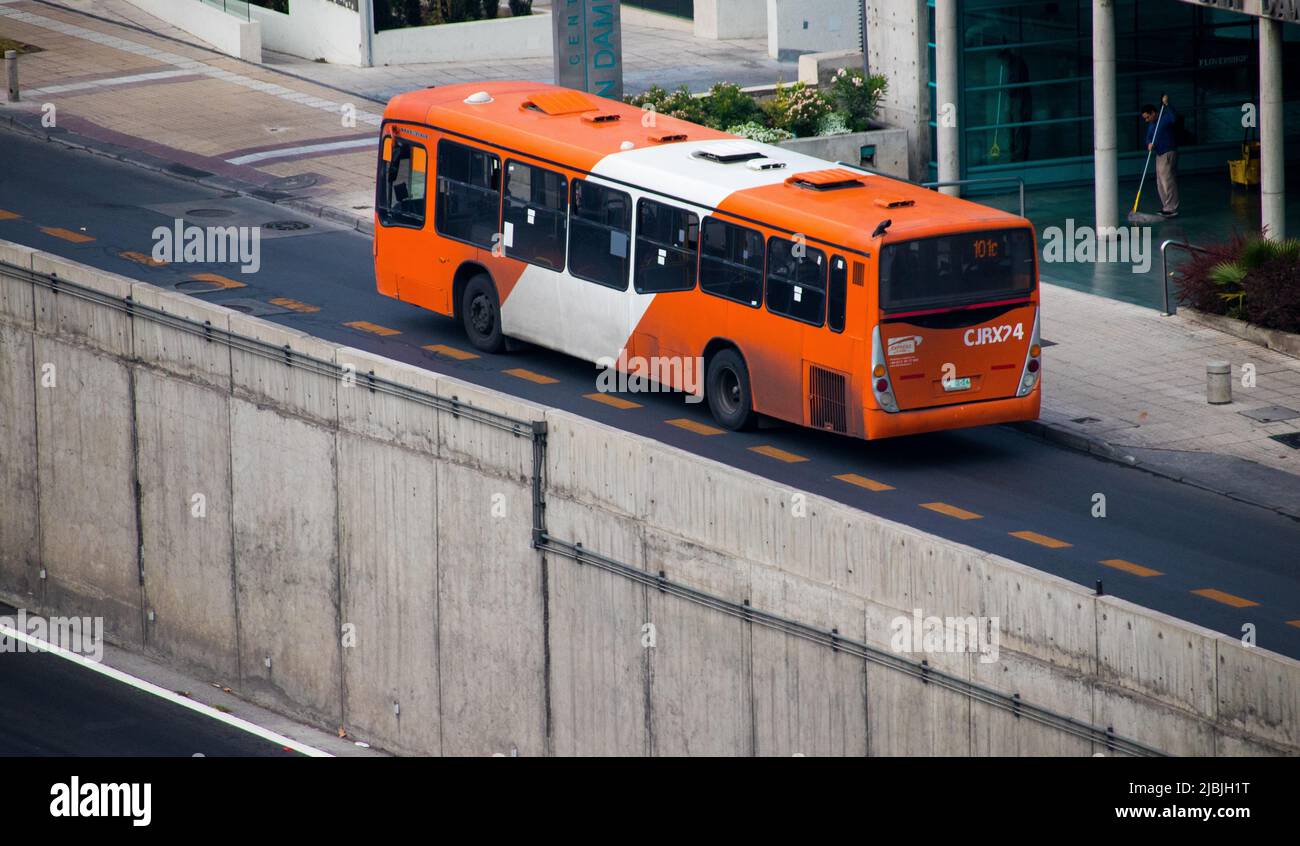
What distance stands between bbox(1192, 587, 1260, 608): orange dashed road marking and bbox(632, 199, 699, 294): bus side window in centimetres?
686

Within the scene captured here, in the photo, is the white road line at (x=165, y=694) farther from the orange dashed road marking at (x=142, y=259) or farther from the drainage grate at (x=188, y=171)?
the drainage grate at (x=188, y=171)

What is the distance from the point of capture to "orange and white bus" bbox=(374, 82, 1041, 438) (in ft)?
73.3

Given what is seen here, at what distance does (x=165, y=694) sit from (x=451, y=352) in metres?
5.29

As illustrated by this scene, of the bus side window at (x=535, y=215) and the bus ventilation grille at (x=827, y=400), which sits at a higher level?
the bus side window at (x=535, y=215)

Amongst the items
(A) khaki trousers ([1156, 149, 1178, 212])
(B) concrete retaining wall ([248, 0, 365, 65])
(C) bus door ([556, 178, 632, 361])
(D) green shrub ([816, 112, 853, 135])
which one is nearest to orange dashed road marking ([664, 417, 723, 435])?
(C) bus door ([556, 178, 632, 361])

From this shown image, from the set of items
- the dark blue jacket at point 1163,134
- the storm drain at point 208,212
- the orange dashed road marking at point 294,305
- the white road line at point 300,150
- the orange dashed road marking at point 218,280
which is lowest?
the orange dashed road marking at point 294,305

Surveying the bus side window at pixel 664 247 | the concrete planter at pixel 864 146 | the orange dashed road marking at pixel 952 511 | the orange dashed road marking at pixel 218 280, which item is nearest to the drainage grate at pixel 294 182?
the orange dashed road marking at pixel 218 280

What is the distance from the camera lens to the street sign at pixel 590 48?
112 feet

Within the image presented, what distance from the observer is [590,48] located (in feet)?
113

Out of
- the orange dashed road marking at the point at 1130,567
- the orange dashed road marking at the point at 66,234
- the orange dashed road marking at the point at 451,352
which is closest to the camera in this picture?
the orange dashed road marking at the point at 1130,567

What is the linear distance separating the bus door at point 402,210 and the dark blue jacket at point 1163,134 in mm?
12209

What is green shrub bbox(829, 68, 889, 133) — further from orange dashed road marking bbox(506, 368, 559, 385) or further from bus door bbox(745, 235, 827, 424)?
bus door bbox(745, 235, 827, 424)

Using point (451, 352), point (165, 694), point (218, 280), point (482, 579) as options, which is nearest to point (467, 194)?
point (451, 352)
